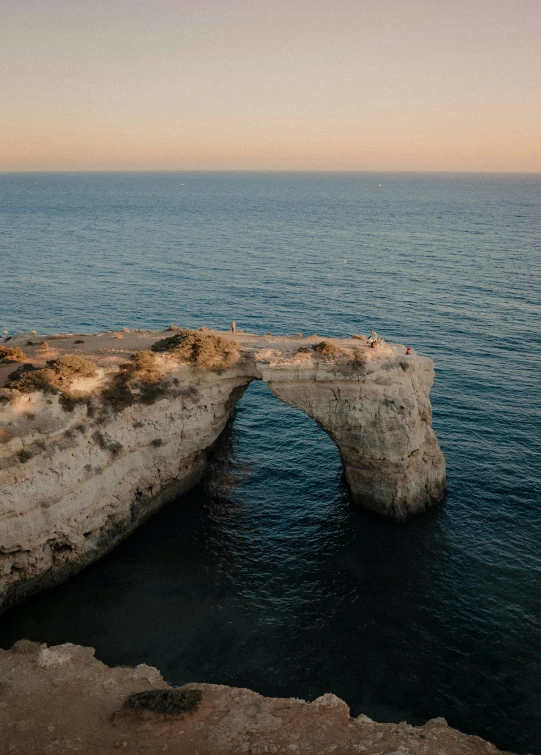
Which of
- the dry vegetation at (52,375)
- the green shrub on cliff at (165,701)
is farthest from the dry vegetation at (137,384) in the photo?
the green shrub on cliff at (165,701)

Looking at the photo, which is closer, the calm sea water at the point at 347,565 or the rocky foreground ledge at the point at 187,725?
the rocky foreground ledge at the point at 187,725

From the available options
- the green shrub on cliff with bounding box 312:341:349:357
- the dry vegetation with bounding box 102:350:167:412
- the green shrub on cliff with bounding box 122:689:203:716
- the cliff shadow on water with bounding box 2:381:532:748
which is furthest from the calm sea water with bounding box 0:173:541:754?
the green shrub on cliff with bounding box 312:341:349:357

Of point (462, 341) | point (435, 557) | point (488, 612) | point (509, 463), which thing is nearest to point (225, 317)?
point (462, 341)

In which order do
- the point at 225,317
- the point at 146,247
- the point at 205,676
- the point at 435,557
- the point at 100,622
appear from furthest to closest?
the point at 146,247 < the point at 225,317 < the point at 435,557 < the point at 100,622 < the point at 205,676

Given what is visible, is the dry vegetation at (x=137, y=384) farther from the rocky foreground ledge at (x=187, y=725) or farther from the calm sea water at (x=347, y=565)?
the rocky foreground ledge at (x=187, y=725)

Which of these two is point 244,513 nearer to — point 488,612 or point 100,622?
point 100,622

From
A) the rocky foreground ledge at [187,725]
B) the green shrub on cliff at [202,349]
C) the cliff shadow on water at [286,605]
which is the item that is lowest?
the cliff shadow on water at [286,605]
